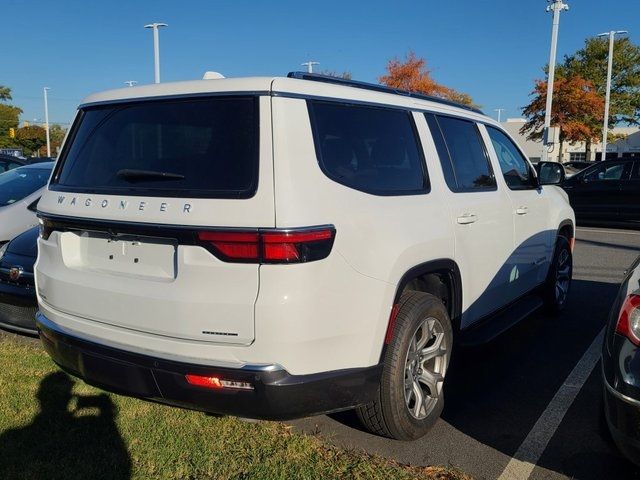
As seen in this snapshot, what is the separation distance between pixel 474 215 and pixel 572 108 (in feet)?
118

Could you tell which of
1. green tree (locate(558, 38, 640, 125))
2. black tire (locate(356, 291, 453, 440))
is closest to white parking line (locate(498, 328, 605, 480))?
black tire (locate(356, 291, 453, 440))

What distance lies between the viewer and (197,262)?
2637 mm

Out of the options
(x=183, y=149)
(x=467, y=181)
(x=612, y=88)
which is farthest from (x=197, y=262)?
(x=612, y=88)

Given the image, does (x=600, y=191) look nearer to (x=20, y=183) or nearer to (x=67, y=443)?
(x=20, y=183)

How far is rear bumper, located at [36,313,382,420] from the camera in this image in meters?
2.61

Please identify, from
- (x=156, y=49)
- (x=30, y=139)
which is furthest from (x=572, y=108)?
(x=30, y=139)

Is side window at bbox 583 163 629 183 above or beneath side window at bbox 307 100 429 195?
beneath

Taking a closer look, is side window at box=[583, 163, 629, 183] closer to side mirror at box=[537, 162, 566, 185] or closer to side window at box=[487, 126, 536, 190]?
side mirror at box=[537, 162, 566, 185]

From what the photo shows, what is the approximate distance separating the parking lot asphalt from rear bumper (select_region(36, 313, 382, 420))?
0.68 m

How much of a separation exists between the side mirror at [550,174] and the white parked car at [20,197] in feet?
16.9

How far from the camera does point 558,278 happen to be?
6113mm

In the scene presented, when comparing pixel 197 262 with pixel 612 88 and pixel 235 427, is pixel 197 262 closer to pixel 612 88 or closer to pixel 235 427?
pixel 235 427

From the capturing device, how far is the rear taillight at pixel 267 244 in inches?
99.3

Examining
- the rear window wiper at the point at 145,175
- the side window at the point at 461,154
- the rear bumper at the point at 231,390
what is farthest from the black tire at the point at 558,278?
the rear window wiper at the point at 145,175
